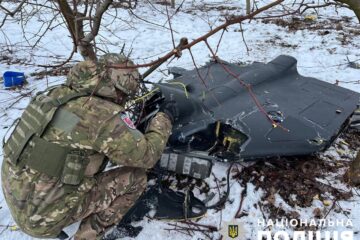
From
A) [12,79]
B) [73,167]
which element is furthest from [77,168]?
[12,79]

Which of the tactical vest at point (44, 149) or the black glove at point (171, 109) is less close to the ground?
the tactical vest at point (44, 149)

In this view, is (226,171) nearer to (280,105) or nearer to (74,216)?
(280,105)

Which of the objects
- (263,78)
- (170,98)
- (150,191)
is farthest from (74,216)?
(263,78)

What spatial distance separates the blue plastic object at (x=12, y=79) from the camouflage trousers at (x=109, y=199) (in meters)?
4.06

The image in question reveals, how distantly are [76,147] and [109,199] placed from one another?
63 cm

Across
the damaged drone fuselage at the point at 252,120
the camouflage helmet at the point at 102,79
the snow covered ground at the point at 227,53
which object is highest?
the camouflage helmet at the point at 102,79

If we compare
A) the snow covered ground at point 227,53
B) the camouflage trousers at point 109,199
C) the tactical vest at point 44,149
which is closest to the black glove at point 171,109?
the snow covered ground at point 227,53

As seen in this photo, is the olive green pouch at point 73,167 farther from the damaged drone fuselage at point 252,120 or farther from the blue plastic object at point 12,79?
the blue plastic object at point 12,79

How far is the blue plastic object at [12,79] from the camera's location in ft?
20.2

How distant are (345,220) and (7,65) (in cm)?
661

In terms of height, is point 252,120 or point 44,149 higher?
point 44,149

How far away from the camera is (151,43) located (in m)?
8.55

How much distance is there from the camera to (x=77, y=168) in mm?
2480

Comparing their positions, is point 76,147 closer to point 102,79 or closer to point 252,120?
point 102,79
